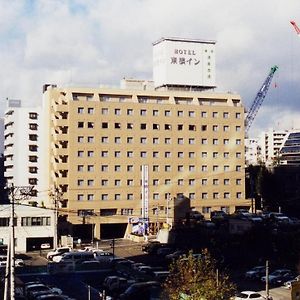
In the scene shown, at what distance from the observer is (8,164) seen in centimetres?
5181

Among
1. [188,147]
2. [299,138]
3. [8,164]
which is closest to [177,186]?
[188,147]

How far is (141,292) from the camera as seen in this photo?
898 inches

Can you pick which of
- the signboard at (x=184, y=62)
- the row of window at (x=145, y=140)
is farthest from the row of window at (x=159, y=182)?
the signboard at (x=184, y=62)

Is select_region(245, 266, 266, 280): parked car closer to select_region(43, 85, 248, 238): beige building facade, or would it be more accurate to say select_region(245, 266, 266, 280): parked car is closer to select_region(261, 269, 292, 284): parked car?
select_region(261, 269, 292, 284): parked car

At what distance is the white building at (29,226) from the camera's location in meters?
37.8

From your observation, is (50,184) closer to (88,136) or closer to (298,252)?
(88,136)

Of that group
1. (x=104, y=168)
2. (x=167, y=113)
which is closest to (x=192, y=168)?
(x=167, y=113)

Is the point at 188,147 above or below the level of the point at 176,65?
below

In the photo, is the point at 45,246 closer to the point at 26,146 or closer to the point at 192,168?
the point at 192,168

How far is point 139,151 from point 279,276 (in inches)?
783

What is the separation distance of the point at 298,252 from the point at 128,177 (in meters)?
17.1

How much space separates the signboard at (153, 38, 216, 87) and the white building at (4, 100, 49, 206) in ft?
32.8

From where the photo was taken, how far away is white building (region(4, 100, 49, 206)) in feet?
162

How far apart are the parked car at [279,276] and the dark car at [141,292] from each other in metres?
4.43
